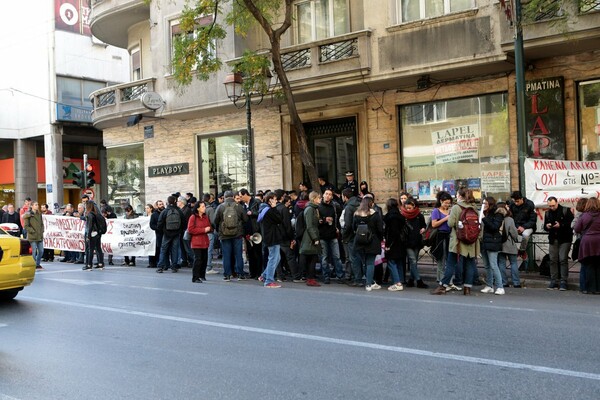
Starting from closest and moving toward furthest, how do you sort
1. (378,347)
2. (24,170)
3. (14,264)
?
1. (378,347)
2. (14,264)
3. (24,170)

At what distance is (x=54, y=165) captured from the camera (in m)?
31.8

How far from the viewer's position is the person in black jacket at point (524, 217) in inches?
439

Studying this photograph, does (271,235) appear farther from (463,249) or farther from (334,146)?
(334,146)

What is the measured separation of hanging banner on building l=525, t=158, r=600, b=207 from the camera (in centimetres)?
1194

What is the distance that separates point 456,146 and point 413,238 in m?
5.38

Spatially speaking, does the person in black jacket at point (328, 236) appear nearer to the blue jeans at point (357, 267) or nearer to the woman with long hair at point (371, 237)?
the blue jeans at point (357, 267)

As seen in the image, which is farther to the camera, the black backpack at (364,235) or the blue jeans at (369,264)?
the blue jeans at (369,264)

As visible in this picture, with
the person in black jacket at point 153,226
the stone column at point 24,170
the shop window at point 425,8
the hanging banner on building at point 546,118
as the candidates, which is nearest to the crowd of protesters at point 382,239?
the person in black jacket at point 153,226

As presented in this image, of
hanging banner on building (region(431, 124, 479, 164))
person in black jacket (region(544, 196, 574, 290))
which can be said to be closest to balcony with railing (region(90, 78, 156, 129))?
hanging banner on building (region(431, 124, 479, 164))

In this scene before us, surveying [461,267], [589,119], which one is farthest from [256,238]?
[589,119]

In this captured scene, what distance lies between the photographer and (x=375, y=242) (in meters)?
10.8

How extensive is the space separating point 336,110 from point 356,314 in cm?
1023

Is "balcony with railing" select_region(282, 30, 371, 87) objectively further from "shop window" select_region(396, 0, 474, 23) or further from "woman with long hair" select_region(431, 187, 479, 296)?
"woman with long hair" select_region(431, 187, 479, 296)

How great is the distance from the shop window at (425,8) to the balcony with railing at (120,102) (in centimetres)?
953
